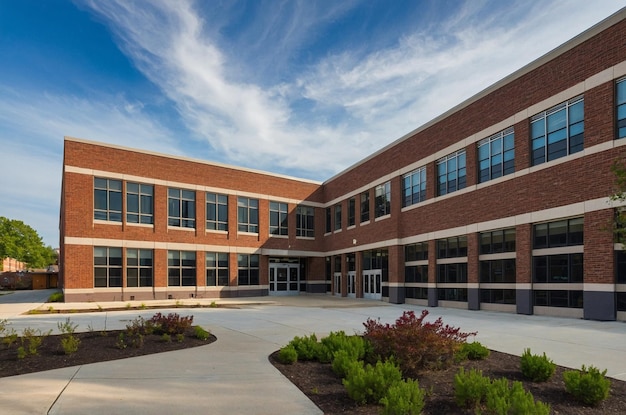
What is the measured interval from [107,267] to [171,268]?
4.44m

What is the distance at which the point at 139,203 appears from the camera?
31.9 meters

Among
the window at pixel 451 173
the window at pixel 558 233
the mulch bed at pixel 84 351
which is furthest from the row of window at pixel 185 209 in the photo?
the window at pixel 558 233

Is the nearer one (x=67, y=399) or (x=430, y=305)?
(x=67, y=399)

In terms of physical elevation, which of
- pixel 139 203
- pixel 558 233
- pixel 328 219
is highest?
pixel 139 203

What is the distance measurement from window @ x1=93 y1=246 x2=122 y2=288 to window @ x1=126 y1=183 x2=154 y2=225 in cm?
246

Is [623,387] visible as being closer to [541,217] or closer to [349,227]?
[541,217]

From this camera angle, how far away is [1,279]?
192ft

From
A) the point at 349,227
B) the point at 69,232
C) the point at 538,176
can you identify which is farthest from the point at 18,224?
the point at 538,176

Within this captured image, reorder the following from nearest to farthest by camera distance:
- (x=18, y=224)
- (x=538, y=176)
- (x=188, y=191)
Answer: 1. (x=538, y=176)
2. (x=188, y=191)
3. (x=18, y=224)

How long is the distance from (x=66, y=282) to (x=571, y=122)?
2920cm

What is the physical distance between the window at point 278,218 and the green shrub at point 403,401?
3350cm

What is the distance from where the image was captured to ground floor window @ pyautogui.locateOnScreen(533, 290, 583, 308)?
17850 millimetres

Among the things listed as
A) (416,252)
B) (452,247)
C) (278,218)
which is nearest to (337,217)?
(278,218)

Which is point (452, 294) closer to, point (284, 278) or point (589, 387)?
point (284, 278)
